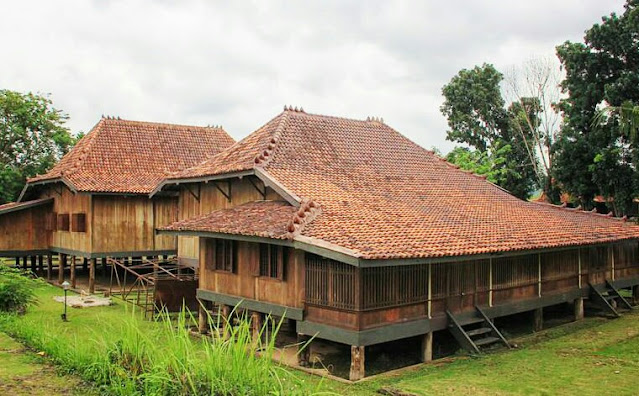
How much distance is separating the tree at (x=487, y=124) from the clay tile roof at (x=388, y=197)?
1634 cm

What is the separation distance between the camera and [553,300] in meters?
17.9

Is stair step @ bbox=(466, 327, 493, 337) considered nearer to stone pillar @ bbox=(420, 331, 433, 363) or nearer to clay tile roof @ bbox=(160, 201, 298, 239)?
stone pillar @ bbox=(420, 331, 433, 363)

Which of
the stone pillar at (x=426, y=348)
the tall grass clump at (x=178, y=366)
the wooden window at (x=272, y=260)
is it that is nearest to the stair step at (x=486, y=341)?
the stone pillar at (x=426, y=348)

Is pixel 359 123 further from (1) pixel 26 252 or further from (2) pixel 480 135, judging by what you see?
(2) pixel 480 135

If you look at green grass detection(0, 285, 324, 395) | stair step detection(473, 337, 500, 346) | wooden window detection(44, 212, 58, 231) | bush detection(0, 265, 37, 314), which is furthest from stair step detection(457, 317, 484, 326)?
wooden window detection(44, 212, 58, 231)

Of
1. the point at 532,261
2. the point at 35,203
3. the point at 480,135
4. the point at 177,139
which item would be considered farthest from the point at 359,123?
the point at 480,135

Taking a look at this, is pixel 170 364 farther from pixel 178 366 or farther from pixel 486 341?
pixel 486 341

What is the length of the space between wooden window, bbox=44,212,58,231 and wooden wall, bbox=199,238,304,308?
13662 mm

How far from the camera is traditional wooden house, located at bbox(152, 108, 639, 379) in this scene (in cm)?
1280

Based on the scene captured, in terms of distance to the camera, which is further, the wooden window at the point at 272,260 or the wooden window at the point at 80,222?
Answer: the wooden window at the point at 80,222

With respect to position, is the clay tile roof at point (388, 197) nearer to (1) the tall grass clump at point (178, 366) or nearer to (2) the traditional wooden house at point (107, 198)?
(1) the tall grass clump at point (178, 366)

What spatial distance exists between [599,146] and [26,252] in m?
25.0

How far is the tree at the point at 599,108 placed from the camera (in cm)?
2683

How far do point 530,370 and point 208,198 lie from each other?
1052cm
